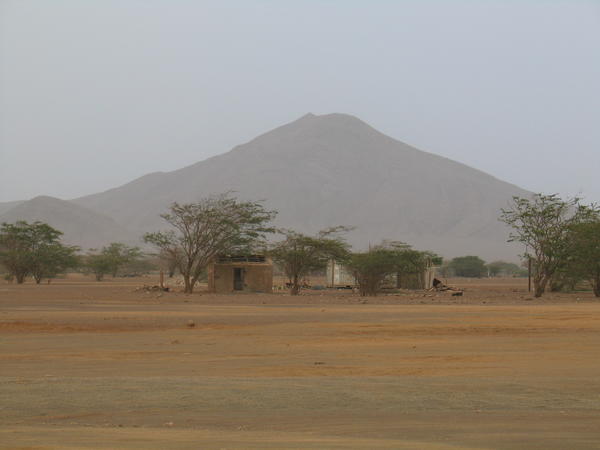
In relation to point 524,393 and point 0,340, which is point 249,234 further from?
point 524,393

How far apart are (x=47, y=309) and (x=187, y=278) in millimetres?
18779

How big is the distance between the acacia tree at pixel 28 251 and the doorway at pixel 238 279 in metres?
22.3

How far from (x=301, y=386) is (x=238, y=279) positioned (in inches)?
1541

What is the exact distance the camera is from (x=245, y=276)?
163 feet

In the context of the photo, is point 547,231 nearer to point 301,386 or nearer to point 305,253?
point 305,253

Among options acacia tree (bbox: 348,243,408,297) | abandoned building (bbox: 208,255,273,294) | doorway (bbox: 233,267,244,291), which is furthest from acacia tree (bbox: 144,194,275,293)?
acacia tree (bbox: 348,243,408,297)

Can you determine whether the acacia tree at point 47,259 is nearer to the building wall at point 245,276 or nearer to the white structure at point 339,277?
the building wall at point 245,276

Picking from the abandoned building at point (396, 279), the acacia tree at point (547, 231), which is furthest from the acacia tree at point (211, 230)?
the acacia tree at point (547, 231)

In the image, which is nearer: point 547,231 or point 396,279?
point 547,231

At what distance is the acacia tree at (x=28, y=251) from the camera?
6359 cm

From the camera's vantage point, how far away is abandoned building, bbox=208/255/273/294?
4947 centimetres

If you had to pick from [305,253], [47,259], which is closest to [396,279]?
[305,253]

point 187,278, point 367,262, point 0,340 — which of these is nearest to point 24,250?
point 187,278

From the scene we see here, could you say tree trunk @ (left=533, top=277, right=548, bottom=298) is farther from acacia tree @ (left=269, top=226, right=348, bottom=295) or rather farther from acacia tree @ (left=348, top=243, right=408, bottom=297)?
acacia tree @ (left=269, top=226, right=348, bottom=295)
